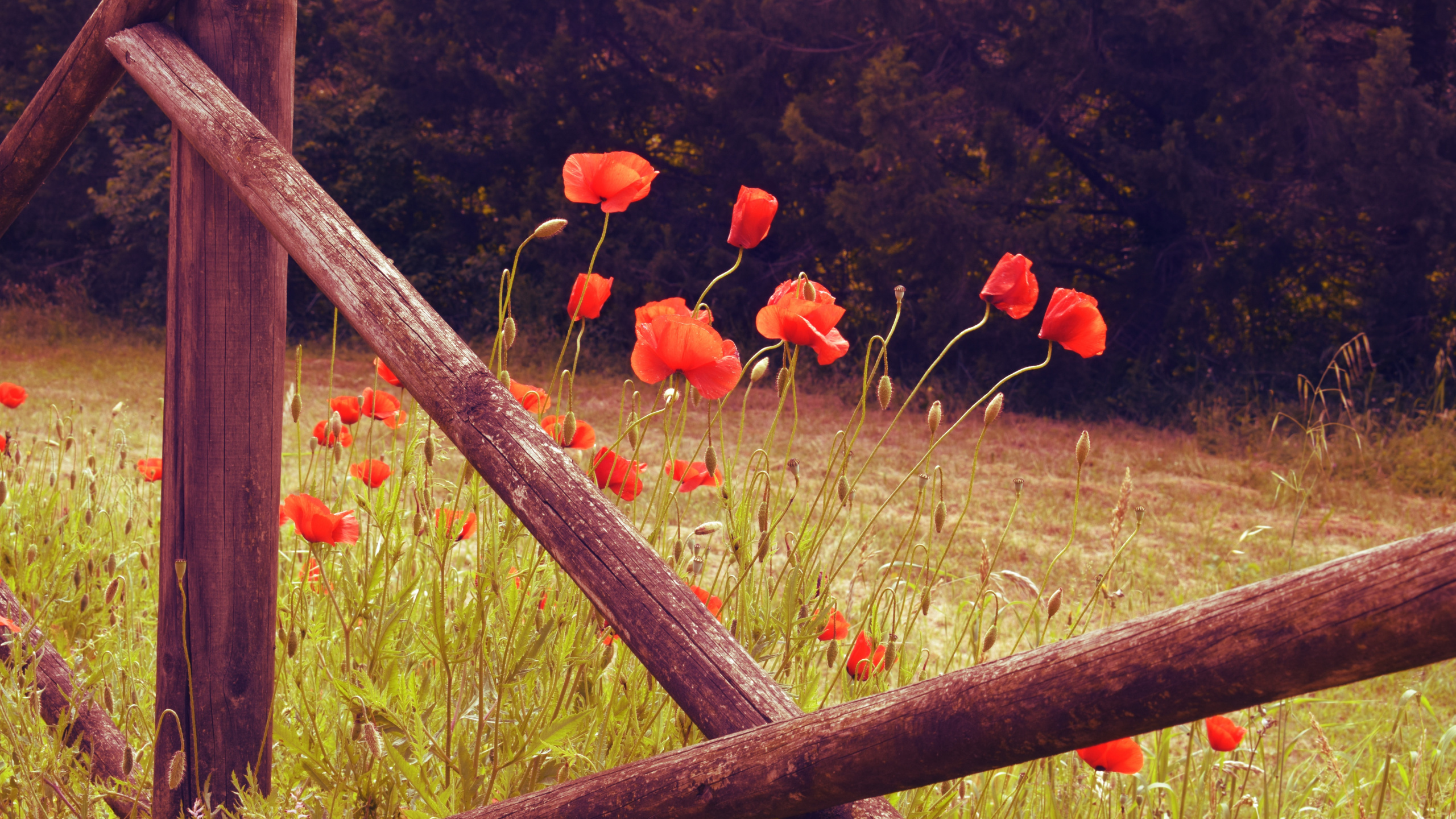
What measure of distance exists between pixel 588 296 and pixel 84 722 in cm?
94

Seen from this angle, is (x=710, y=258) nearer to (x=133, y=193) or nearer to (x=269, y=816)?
(x=133, y=193)

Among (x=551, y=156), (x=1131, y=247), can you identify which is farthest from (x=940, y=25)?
(x=551, y=156)

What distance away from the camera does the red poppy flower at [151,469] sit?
1.99 meters

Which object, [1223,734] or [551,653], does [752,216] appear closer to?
[551,653]

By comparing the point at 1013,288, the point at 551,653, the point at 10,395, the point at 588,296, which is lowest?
the point at 10,395

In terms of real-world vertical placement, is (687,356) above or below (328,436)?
above

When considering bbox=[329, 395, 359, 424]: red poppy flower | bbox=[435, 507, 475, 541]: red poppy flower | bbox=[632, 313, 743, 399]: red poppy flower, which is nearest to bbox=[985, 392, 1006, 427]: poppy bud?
bbox=[632, 313, 743, 399]: red poppy flower

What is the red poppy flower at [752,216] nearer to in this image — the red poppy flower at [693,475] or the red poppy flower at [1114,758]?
the red poppy flower at [693,475]

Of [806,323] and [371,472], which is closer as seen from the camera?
[806,323]

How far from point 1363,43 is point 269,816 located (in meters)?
9.45

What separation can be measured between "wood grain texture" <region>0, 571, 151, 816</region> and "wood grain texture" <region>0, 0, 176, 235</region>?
2.31 feet

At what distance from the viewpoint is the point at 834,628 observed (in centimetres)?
135

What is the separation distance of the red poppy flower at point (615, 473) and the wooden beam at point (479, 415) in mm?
332

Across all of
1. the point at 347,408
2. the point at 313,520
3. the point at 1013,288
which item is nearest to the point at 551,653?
the point at 313,520
